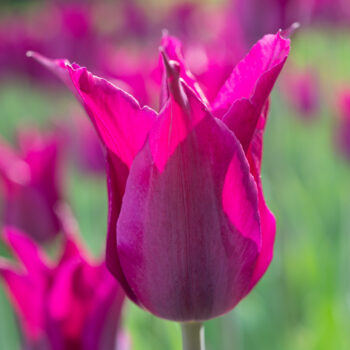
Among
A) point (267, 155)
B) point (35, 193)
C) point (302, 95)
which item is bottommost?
point (267, 155)

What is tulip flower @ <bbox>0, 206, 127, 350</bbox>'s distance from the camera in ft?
1.86

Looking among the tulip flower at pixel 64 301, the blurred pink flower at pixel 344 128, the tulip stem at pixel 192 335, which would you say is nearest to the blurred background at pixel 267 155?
the blurred pink flower at pixel 344 128

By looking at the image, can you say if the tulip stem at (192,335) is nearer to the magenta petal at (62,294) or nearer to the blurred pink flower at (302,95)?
the magenta petal at (62,294)

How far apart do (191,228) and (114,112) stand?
3.1 inches

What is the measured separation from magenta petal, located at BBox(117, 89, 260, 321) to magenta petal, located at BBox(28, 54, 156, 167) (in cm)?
2

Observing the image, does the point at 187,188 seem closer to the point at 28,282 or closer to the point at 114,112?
the point at 114,112

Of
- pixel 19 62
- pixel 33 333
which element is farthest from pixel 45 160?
pixel 19 62

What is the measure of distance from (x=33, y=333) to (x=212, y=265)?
10.1 inches

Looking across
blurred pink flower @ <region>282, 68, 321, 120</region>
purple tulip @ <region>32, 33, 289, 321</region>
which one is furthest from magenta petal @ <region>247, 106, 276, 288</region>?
blurred pink flower @ <region>282, 68, 321, 120</region>

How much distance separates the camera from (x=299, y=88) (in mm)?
1937

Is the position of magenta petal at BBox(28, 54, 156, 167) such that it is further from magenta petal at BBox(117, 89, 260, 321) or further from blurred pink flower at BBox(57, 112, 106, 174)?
blurred pink flower at BBox(57, 112, 106, 174)

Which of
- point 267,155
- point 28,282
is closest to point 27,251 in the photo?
point 28,282

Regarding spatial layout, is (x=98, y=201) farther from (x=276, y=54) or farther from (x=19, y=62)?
(x=276, y=54)

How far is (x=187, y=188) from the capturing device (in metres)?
0.40
